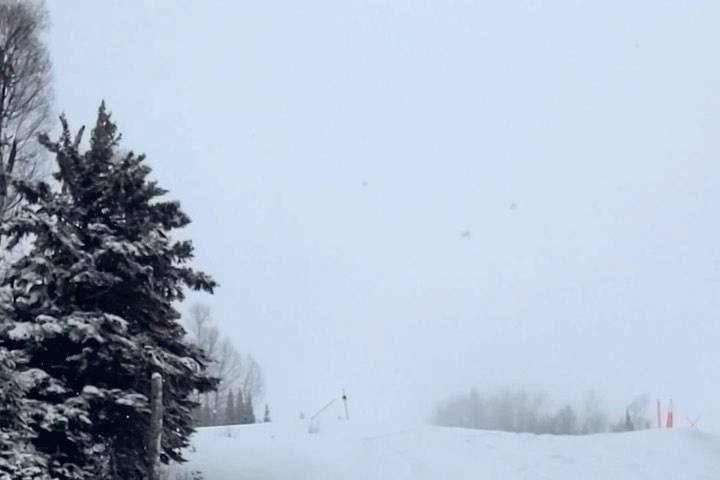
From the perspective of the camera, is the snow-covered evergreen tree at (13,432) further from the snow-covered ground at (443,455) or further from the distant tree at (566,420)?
the distant tree at (566,420)

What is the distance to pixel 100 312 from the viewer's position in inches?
599

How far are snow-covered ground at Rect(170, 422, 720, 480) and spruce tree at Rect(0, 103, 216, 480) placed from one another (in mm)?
2290

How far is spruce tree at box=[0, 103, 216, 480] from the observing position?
1475 centimetres

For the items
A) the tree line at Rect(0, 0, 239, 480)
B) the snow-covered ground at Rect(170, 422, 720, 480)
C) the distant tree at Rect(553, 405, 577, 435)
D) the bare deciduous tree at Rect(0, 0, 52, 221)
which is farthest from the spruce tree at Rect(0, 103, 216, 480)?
the distant tree at Rect(553, 405, 577, 435)

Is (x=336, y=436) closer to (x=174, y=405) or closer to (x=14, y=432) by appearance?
(x=174, y=405)

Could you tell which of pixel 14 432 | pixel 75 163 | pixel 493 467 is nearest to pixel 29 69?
pixel 75 163

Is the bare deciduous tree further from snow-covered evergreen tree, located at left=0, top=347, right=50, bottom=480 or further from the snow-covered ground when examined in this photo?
snow-covered evergreen tree, located at left=0, top=347, right=50, bottom=480

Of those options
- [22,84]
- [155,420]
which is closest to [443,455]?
[155,420]

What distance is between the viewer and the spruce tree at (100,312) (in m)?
14.8

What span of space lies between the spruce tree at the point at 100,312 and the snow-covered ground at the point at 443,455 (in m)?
2.29

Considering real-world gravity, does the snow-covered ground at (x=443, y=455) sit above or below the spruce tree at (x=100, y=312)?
below

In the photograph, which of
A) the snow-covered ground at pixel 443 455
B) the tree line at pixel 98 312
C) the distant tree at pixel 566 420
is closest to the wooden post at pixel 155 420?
the tree line at pixel 98 312

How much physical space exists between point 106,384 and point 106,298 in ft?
4.32

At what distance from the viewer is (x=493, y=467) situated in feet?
62.0
